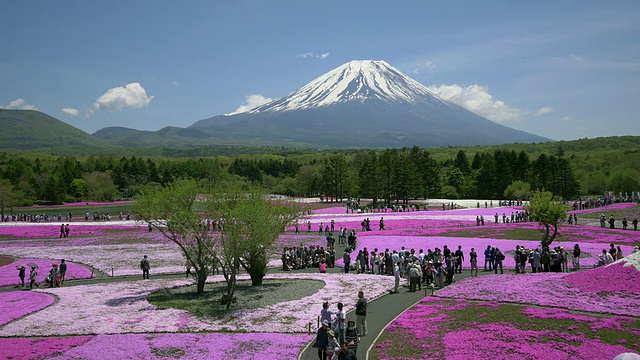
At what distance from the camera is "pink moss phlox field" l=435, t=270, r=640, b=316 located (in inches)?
734

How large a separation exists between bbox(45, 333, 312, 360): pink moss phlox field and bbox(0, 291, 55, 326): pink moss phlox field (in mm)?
7051

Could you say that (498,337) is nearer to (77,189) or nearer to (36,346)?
(36,346)

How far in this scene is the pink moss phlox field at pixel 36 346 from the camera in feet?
53.9

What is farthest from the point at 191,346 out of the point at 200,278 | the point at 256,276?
the point at 256,276

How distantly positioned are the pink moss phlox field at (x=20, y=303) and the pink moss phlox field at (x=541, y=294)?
20.5 meters

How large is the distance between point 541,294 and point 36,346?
21.2 metres

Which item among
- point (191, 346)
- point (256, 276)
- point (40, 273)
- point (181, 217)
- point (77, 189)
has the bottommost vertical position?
point (40, 273)

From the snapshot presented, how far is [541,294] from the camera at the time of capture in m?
21.0

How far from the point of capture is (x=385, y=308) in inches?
846

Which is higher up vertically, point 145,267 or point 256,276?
point 256,276

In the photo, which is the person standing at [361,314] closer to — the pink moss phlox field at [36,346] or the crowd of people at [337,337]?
the crowd of people at [337,337]

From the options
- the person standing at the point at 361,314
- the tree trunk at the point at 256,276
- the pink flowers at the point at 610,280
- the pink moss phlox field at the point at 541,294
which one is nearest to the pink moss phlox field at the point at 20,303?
the tree trunk at the point at 256,276

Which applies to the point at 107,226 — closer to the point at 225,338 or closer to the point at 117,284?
the point at 117,284

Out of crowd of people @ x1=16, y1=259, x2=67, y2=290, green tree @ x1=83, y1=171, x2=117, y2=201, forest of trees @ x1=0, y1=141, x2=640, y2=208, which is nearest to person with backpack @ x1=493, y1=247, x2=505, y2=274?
crowd of people @ x1=16, y1=259, x2=67, y2=290
